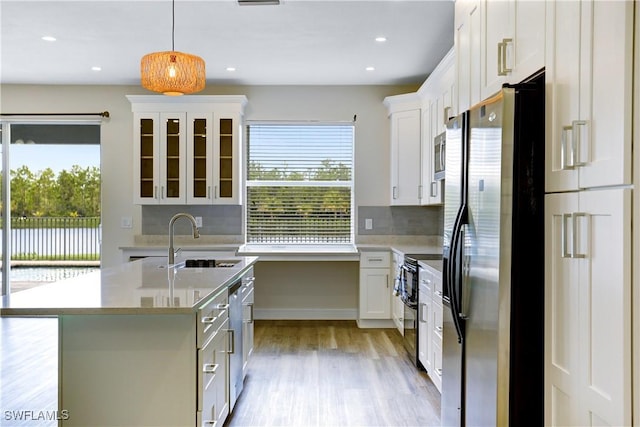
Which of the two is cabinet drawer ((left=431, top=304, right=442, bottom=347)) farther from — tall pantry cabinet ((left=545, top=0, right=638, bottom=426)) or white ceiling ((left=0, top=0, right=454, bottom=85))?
white ceiling ((left=0, top=0, right=454, bottom=85))

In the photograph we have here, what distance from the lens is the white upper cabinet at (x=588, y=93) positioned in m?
1.16

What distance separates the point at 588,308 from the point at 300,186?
433 cm

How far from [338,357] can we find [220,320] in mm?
1831

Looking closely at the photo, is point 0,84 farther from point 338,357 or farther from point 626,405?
point 626,405

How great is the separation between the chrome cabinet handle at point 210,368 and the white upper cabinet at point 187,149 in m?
2.96

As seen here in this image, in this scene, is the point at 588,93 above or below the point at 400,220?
above

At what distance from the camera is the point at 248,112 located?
5.36 meters

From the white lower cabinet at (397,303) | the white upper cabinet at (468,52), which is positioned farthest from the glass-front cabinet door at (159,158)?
the white upper cabinet at (468,52)

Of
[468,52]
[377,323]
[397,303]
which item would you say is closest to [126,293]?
[468,52]

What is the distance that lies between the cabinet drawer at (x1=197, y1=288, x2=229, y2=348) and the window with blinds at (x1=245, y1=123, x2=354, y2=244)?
9.57 ft

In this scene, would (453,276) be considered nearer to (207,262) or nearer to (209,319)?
(209,319)

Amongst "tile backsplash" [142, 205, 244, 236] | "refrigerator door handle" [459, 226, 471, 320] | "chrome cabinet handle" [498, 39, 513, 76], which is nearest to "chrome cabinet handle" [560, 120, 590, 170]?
"chrome cabinet handle" [498, 39, 513, 76]

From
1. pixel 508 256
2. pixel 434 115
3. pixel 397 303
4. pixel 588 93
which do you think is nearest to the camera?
pixel 588 93

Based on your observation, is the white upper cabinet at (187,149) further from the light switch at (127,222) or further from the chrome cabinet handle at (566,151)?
the chrome cabinet handle at (566,151)
